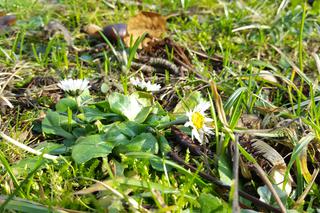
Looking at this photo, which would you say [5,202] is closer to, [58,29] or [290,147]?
[290,147]

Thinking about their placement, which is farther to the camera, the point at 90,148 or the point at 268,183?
the point at 90,148

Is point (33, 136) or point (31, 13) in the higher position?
point (31, 13)

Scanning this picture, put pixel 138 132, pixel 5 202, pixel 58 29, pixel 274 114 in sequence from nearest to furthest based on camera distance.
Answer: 1. pixel 5 202
2. pixel 138 132
3. pixel 274 114
4. pixel 58 29

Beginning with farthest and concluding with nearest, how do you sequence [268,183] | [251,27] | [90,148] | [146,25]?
[251,27] < [146,25] < [90,148] < [268,183]

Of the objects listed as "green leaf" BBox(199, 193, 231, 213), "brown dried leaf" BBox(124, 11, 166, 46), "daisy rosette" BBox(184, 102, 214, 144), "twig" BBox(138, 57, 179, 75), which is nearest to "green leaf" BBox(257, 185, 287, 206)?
"green leaf" BBox(199, 193, 231, 213)

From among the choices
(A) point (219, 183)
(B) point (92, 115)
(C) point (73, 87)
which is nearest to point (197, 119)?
(A) point (219, 183)

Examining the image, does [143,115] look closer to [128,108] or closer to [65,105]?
[128,108]

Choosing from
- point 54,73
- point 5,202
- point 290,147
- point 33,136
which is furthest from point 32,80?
point 290,147
